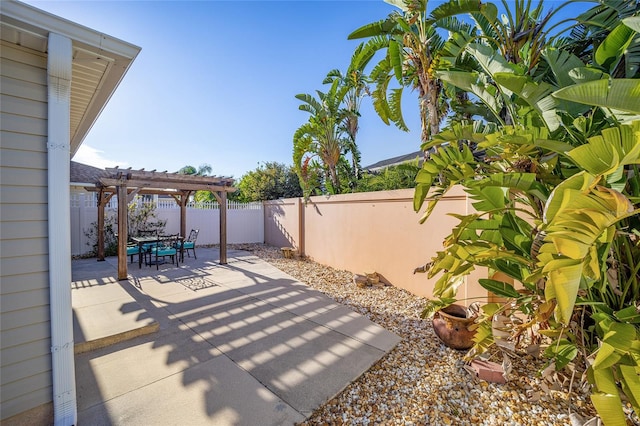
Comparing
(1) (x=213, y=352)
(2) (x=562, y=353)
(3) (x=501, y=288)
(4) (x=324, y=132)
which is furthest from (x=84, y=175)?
(2) (x=562, y=353)

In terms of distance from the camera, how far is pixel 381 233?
19.8ft

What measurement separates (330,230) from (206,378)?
18.2ft

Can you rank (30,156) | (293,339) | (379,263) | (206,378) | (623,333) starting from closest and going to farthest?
(623,333), (30,156), (206,378), (293,339), (379,263)

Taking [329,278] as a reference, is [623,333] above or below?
above

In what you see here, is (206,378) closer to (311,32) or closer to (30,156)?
(30,156)

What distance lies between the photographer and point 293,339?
3494 millimetres

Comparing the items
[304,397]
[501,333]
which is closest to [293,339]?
[304,397]

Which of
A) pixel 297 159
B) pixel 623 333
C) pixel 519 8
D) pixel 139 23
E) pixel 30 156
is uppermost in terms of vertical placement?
pixel 139 23

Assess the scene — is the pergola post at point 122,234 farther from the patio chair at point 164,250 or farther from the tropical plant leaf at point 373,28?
the tropical plant leaf at point 373,28

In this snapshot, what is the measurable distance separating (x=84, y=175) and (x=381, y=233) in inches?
512

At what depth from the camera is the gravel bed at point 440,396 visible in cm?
219

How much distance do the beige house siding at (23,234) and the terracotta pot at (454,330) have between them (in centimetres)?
399

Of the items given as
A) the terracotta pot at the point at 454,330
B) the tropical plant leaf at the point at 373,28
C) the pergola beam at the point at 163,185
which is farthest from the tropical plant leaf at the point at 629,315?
the pergola beam at the point at 163,185

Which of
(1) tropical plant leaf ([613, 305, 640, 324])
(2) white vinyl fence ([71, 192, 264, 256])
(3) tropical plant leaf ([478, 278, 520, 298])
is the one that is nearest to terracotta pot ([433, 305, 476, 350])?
(3) tropical plant leaf ([478, 278, 520, 298])
